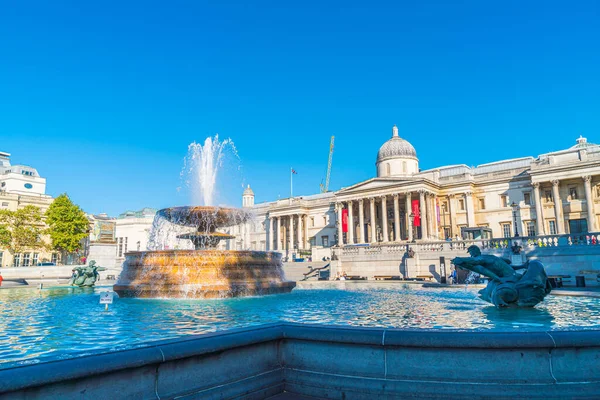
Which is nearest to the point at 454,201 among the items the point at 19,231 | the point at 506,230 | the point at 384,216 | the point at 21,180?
the point at 506,230

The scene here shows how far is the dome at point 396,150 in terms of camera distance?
66375mm

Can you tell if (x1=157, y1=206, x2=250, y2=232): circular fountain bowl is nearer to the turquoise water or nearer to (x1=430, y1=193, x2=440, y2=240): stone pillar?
the turquoise water

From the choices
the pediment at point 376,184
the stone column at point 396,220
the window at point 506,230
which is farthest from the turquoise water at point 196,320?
the window at point 506,230

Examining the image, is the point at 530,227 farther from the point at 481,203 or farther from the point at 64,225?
the point at 64,225

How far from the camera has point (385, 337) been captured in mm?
4352

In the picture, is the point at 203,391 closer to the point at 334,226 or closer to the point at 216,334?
the point at 216,334

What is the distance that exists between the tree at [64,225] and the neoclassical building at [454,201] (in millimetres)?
25757

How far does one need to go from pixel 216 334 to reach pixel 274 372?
81 centimetres

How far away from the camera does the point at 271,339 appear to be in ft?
15.7

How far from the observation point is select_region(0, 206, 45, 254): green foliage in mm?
55750

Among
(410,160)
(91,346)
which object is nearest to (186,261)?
(91,346)

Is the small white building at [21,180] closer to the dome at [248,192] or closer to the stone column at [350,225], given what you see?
the dome at [248,192]

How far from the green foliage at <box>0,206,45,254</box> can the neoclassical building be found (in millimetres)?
30939

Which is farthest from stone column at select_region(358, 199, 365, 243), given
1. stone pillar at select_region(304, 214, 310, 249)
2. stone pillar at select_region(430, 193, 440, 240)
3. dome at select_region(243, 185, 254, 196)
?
dome at select_region(243, 185, 254, 196)
